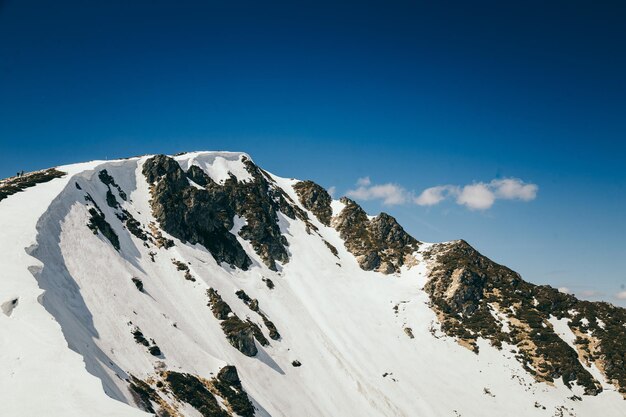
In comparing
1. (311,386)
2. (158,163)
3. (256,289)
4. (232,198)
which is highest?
(158,163)

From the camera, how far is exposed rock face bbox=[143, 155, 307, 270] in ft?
286

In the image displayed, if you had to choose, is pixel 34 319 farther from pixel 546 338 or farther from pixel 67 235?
pixel 546 338

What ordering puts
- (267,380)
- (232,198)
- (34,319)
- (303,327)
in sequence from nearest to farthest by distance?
(34,319)
(267,380)
(303,327)
(232,198)

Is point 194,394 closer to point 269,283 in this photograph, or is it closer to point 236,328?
point 236,328

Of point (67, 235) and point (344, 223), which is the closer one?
point (67, 235)

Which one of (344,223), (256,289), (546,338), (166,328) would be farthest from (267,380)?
(344,223)

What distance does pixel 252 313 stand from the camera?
77.1 metres

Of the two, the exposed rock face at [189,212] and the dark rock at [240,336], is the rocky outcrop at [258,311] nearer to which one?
the dark rock at [240,336]

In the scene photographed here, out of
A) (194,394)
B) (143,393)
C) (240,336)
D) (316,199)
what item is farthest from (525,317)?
(143,393)

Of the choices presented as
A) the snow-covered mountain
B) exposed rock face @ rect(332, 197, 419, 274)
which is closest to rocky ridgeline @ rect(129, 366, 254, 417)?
the snow-covered mountain

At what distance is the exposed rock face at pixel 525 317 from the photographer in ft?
272

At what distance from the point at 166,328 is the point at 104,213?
89.6 ft

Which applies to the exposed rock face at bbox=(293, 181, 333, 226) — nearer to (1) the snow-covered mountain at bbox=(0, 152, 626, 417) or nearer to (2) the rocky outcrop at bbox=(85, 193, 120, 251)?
(1) the snow-covered mountain at bbox=(0, 152, 626, 417)

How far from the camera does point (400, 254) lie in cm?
11931
